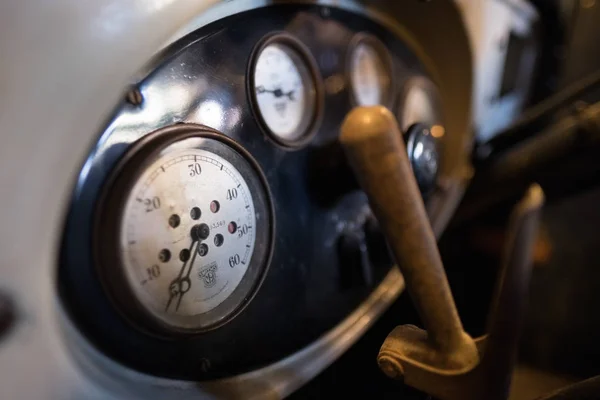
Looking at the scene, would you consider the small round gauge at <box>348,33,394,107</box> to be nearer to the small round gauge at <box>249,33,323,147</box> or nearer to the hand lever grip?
the small round gauge at <box>249,33,323,147</box>

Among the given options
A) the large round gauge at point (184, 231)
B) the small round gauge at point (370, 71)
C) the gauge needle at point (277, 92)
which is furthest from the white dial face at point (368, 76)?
the large round gauge at point (184, 231)

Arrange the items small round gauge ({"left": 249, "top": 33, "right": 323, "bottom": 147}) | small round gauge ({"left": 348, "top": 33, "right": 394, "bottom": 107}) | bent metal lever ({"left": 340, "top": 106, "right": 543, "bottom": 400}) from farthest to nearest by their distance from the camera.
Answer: small round gauge ({"left": 348, "top": 33, "right": 394, "bottom": 107})
small round gauge ({"left": 249, "top": 33, "right": 323, "bottom": 147})
bent metal lever ({"left": 340, "top": 106, "right": 543, "bottom": 400})

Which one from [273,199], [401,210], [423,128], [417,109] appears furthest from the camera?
[417,109]

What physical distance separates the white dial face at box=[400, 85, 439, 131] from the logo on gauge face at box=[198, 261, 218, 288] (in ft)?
1.15

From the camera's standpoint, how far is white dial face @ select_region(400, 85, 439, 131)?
0.72 meters

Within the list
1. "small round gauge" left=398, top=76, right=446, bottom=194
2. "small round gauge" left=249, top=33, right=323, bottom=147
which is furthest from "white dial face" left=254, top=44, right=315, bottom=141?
"small round gauge" left=398, top=76, right=446, bottom=194

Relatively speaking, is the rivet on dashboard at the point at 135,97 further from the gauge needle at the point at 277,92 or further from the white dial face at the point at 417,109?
the white dial face at the point at 417,109

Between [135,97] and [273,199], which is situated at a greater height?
[135,97]

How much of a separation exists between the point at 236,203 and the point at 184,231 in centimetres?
6

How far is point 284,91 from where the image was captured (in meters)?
0.55

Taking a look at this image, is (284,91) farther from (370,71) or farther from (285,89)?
(370,71)

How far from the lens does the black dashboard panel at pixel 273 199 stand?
1.25ft

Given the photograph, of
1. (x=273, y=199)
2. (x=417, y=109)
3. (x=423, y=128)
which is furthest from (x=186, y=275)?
(x=417, y=109)

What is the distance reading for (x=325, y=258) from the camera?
0.61 m
